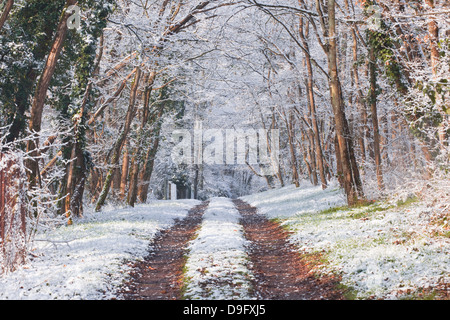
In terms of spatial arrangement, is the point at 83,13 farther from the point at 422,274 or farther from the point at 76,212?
the point at 422,274

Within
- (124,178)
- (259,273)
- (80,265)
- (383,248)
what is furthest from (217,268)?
(124,178)

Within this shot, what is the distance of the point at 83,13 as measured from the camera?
55.4 ft

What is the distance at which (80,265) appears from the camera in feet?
27.6

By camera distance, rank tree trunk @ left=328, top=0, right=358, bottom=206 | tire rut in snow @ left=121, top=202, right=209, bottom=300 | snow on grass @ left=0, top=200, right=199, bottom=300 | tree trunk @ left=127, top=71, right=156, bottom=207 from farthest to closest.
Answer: tree trunk @ left=127, top=71, right=156, bottom=207 < tree trunk @ left=328, top=0, right=358, bottom=206 < tire rut in snow @ left=121, top=202, right=209, bottom=300 < snow on grass @ left=0, top=200, right=199, bottom=300

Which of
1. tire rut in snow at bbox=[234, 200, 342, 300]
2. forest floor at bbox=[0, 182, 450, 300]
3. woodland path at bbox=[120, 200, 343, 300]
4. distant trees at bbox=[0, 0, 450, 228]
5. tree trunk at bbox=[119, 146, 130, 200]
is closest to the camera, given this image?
forest floor at bbox=[0, 182, 450, 300]

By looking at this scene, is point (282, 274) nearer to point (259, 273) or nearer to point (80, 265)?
point (259, 273)

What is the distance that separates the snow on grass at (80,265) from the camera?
6.98 m

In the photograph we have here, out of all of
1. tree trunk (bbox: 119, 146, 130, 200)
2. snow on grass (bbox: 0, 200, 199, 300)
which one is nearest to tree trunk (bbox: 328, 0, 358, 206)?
snow on grass (bbox: 0, 200, 199, 300)

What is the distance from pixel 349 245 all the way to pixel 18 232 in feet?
22.7

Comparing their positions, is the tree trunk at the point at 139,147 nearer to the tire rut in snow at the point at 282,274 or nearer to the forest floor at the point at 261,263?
the forest floor at the point at 261,263

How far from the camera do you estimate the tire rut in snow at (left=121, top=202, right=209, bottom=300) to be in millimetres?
7500

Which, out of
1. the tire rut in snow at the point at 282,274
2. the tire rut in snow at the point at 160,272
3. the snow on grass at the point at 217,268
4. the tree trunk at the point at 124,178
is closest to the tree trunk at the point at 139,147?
the tree trunk at the point at 124,178

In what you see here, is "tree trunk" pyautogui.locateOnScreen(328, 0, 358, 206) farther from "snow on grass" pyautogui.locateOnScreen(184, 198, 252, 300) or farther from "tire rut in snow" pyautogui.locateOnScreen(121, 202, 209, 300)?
"tire rut in snow" pyautogui.locateOnScreen(121, 202, 209, 300)

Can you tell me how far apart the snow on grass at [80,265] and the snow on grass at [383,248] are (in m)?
4.20
